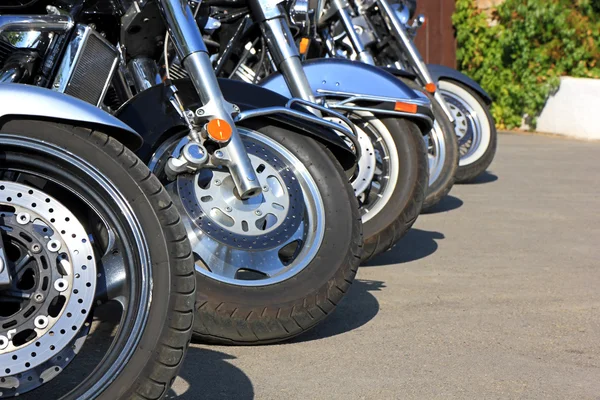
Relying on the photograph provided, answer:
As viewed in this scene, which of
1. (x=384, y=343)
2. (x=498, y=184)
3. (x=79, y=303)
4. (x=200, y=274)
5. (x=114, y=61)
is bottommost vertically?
(x=498, y=184)

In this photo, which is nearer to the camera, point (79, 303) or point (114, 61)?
point (79, 303)

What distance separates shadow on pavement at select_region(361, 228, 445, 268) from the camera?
18.1 feet

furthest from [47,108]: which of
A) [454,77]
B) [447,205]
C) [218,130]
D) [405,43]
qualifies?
[454,77]

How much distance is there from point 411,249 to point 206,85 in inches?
97.5

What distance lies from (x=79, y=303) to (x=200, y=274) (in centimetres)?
107

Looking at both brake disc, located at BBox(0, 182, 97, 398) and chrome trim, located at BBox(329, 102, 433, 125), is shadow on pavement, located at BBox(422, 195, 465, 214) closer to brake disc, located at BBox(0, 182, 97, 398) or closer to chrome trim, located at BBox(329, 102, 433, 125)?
chrome trim, located at BBox(329, 102, 433, 125)

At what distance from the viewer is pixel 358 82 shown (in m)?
5.19

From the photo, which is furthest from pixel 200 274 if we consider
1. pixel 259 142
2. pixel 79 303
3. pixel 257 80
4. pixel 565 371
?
pixel 257 80

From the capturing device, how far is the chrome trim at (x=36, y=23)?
3.44 meters

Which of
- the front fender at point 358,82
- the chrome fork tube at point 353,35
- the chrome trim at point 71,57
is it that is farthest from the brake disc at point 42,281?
the chrome fork tube at point 353,35

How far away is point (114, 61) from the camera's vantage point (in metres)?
3.66

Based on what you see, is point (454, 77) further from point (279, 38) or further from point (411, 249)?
point (279, 38)

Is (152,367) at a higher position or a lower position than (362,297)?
higher

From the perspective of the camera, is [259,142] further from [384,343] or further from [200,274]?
[384,343]
